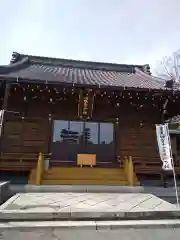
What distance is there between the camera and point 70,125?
9.69m

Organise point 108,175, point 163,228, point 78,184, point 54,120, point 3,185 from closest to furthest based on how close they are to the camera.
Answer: point 163,228
point 3,185
point 78,184
point 108,175
point 54,120

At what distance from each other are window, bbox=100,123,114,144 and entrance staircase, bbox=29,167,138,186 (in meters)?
1.34

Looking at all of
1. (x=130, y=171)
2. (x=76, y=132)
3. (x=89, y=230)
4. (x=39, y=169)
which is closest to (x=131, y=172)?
(x=130, y=171)

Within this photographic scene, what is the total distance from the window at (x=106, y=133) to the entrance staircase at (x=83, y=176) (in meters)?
1.34

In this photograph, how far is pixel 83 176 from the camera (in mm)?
8547

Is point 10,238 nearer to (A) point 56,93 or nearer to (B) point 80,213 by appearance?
(B) point 80,213

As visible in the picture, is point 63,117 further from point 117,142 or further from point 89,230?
point 89,230

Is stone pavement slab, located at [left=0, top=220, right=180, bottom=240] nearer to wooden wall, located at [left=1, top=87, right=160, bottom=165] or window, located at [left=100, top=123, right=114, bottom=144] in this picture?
wooden wall, located at [left=1, top=87, right=160, bottom=165]

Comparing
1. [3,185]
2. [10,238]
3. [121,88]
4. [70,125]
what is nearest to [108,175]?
[70,125]

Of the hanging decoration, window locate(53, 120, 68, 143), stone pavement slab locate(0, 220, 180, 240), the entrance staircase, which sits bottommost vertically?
stone pavement slab locate(0, 220, 180, 240)

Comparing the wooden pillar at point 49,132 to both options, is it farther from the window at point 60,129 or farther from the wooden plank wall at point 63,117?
the window at point 60,129

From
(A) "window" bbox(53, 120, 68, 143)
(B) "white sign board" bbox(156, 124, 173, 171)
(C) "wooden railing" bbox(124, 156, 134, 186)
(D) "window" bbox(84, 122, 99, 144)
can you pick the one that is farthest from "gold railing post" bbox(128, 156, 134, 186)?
(A) "window" bbox(53, 120, 68, 143)

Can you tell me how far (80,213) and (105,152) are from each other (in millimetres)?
5728

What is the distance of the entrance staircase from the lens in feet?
27.1
